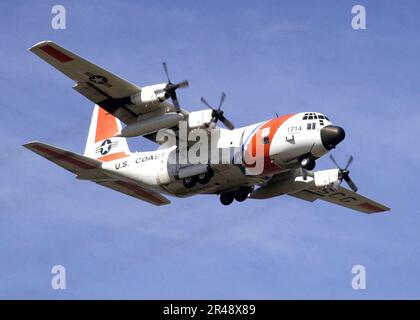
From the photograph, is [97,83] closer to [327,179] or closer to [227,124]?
[227,124]

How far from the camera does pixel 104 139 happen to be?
45250mm

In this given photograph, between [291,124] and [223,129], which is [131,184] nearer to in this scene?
[223,129]

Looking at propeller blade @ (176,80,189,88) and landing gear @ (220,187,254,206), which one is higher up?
propeller blade @ (176,80,189,88)

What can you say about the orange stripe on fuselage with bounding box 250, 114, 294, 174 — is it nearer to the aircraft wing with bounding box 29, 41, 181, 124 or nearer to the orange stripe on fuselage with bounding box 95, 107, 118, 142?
the aircraft wing with bounding box 29, 41, 181, 124

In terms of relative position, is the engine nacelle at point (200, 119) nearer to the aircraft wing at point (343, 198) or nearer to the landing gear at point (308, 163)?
the landing gear at point (308, 163)

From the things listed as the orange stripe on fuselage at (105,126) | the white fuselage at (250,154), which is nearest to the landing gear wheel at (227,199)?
the white fuselage at (250,154)

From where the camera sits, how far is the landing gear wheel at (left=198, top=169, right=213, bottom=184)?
39.9 metres

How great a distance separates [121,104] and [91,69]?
7.40 ft

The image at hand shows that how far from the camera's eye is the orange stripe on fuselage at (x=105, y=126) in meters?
45.5

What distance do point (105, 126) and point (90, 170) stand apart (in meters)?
3.92

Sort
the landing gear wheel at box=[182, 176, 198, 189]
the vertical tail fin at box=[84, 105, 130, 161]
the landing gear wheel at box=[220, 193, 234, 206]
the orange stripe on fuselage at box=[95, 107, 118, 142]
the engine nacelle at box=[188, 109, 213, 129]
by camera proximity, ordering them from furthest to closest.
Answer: the orange stripe on fuselage at box=[95, 107, 118, 142]
the vertical tail fin at box=[84, 105, 130, 161]
the landing gear wheel at box=[220, 193, 234, 206]
the landing gear wheel at box=[182, 176, 198, 189]
the engine nacelle at box=[188, 109, 213, 129]

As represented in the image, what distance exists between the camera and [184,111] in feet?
134

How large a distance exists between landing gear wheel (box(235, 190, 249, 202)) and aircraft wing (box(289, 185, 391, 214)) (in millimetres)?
3697

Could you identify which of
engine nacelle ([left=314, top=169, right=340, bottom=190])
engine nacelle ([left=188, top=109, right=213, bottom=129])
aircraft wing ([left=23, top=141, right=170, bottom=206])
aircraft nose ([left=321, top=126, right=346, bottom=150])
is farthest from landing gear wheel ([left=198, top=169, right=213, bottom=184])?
engine nacelle ([left=314, top=169, right=340, bottom=190])
